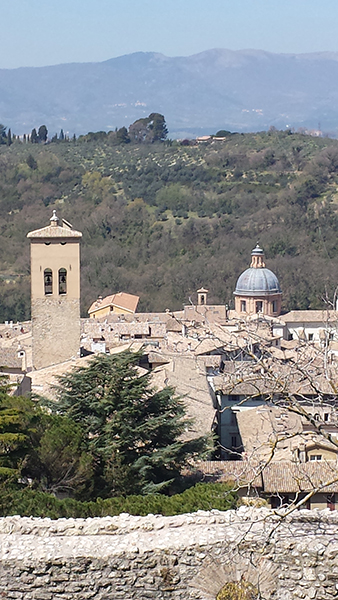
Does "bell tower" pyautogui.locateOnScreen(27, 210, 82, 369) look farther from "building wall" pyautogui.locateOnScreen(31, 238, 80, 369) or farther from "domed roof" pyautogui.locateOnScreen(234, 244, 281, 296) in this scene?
"domed roof" pyautogui.locateOnScreen(234, 244, 281, 296)

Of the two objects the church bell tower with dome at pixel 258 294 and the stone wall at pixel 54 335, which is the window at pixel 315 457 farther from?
the church bell tower with dome at pixel 258 294

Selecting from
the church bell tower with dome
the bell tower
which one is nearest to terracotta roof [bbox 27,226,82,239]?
the bell tower

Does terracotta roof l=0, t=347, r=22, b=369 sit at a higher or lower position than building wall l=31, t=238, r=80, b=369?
lower

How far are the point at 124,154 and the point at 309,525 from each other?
81.3m

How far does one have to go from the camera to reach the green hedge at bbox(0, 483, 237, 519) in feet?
30.5

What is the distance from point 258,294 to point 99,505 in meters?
36.5

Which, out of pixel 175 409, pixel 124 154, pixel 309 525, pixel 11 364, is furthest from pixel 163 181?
pixel 309 525

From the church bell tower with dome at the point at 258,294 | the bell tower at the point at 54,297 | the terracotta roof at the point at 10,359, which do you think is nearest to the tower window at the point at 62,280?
A: the bell tower at the point at 54,297

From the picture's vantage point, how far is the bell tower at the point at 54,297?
77.7 feet

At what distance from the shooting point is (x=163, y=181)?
77688 millimetres

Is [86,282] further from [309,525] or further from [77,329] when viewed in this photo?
[309,525]

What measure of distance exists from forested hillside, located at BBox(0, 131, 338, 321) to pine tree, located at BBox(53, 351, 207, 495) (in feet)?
112

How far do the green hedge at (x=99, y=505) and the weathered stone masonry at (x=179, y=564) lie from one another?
7.23 feet

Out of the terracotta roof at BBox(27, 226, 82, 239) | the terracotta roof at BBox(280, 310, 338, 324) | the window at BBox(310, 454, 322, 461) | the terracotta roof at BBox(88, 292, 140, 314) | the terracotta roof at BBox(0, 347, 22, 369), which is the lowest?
the terracotta roof at BBox(280, 310, 338, 324)
